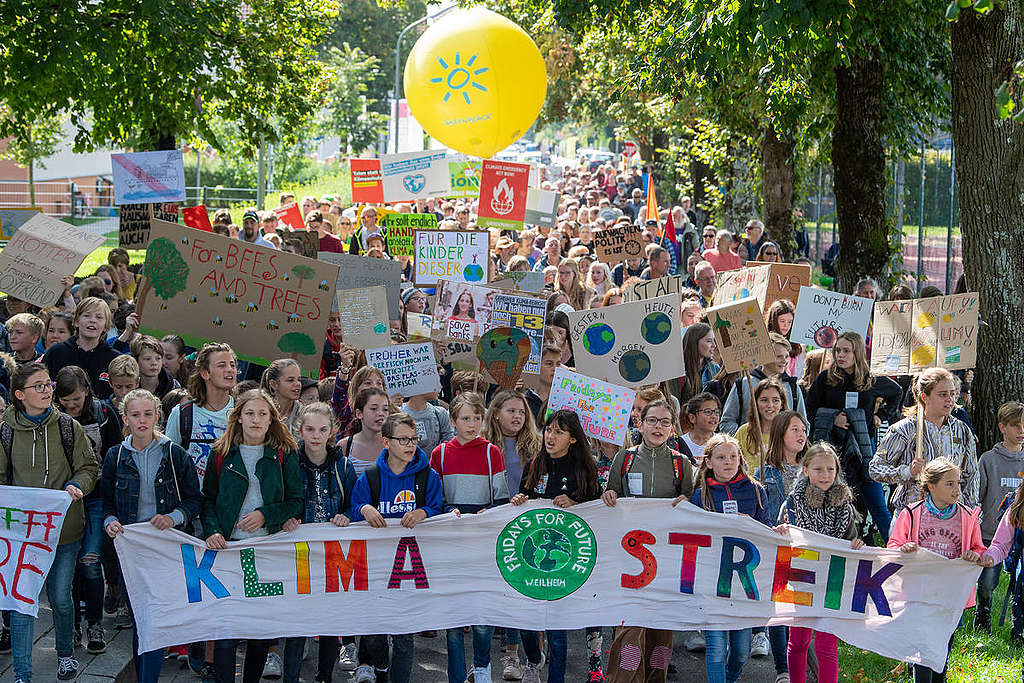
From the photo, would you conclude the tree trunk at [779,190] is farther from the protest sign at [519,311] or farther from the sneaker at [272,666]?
the sneaker at [272,666]

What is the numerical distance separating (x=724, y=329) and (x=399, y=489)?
343 centimetres

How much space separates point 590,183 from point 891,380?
3184 cm

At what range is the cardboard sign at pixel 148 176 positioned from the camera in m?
14.1

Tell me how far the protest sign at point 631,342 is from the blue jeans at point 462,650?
287 centimetres

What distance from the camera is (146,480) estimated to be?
6496 millimetres

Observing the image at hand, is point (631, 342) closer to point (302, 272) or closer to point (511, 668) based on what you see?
point (302, 272)

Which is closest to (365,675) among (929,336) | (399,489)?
(399,489)

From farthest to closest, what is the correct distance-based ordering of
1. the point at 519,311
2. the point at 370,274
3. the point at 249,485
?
the point at 370,274 → the point at 519,311 → the point at 249,485

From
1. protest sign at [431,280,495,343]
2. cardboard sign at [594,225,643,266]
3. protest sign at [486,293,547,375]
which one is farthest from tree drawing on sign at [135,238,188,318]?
cardboard sign at [594,225,643,266]

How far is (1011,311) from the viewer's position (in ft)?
33.8

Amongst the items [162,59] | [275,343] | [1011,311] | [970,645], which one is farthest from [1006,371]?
[162,59]

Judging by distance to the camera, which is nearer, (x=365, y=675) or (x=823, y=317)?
(x=365, y=675)

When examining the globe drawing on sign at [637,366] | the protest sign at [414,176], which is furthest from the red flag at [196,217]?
the globe drawing on sign at [637,366]

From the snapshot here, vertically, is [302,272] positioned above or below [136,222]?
below
